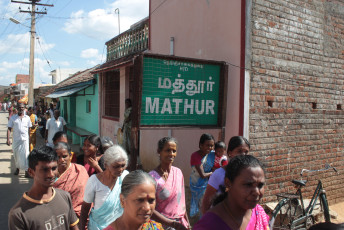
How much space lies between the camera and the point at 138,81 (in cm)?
407

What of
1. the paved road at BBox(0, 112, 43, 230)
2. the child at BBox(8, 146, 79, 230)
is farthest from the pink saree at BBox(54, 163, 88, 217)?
the paved road at BBox(0, 112, 43, 230)

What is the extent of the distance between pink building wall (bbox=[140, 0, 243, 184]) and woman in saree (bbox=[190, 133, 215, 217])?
23.1 inches

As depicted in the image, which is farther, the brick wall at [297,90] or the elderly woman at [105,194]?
the brick wall at [297,90]

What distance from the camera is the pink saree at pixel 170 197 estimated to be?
2.78 m

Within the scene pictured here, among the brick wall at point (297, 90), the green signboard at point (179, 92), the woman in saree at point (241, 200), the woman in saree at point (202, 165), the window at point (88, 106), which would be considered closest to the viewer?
the woman in saree at point (241, 200)

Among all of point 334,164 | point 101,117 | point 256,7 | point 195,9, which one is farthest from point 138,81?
point 101,117

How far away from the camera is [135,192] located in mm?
1855

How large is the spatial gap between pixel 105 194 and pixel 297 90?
420cm

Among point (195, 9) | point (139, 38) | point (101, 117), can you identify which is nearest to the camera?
point (195, 9)

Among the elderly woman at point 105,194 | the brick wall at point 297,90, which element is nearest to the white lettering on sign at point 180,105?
the brick wall at point 297,90

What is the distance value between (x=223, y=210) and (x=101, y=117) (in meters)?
9.66

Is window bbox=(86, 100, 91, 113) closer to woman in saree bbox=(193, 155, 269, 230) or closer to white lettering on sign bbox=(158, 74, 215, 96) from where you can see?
white lettering on sign bbox=(158, 74, 215, 96)

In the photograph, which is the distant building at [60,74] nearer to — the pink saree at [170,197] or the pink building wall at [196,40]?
the pink building wall at [196,40]

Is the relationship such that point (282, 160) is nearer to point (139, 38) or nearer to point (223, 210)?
point (223, 210)
